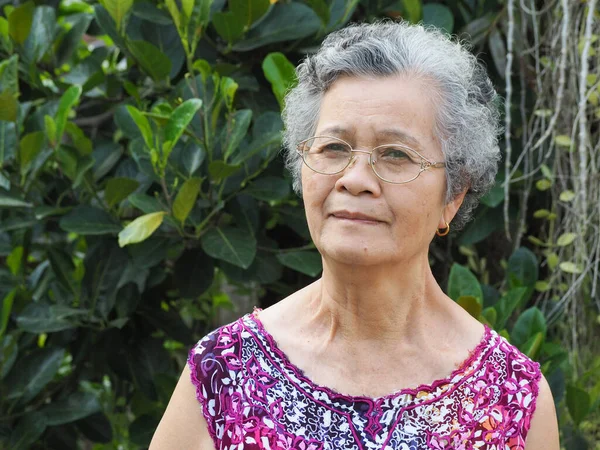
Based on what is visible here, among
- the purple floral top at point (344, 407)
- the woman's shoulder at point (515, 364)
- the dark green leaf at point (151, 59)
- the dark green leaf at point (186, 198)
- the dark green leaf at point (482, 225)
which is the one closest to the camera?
the purple floral top at point (344, 407)

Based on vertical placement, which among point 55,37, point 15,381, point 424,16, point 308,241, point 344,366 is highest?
point 424,16

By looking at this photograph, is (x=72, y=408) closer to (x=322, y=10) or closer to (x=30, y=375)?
(x=30, y=375)

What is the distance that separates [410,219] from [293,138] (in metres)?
0.36

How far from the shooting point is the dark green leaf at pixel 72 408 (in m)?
2.84

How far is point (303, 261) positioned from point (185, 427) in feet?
2.87

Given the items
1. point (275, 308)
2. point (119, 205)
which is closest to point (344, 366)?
point (275, 308)

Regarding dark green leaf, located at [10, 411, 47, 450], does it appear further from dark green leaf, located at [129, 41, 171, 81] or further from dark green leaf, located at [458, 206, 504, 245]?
dark green leaf, located at [458, 206, 504, 245]

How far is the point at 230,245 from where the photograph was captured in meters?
2.58

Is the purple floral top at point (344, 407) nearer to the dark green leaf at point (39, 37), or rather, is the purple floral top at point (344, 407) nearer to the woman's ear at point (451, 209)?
the woman's ear at point (451, 209)

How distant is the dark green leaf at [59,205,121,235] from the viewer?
262cm

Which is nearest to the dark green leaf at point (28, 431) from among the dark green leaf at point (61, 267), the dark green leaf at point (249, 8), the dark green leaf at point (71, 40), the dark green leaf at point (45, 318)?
the dark green leaf at point (45, 318)

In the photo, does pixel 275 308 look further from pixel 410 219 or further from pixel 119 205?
pixel 119 205

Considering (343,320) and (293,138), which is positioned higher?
(293,138)

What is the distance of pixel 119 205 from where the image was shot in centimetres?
273
